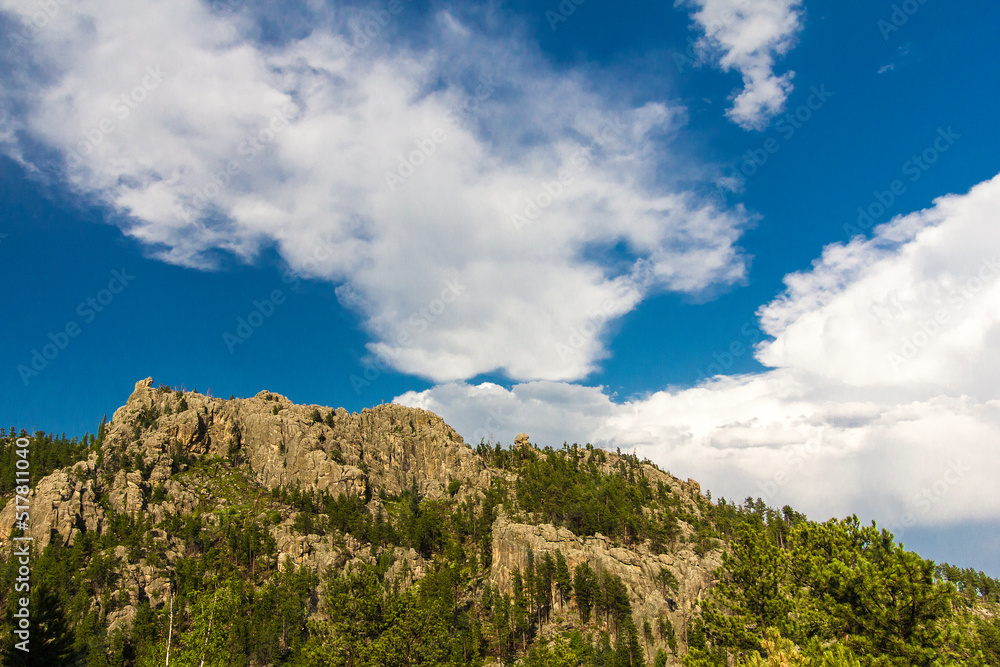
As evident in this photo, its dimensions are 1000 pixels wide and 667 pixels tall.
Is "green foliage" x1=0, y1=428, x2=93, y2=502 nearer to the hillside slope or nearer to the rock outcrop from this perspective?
the hillside slope

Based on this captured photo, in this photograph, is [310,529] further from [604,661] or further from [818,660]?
[818,660]

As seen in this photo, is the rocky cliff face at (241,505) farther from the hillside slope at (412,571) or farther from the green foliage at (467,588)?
the green foliage at (467,588)

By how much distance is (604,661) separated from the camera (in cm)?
9612

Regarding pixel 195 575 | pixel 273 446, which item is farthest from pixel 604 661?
pixel 273 446

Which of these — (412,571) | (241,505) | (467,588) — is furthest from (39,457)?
(467,588)

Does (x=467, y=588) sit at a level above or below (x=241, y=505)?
below

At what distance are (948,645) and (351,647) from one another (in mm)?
40781

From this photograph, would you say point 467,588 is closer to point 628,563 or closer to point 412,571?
point 412,571

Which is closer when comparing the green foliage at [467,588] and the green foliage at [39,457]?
the green foliage at [467,588]

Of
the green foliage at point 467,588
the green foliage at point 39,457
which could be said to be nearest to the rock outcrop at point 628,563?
the green foliage at point 467,588

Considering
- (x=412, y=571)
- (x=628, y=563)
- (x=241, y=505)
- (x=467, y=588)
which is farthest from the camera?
(x=241, y=505)

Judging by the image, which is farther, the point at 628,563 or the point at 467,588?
the point at 628,563

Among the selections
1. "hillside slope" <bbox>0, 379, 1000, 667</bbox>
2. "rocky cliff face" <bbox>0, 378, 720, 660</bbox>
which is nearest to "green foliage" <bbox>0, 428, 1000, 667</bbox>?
"hillside slope" <bbox>0, 379, 1000, 667</bbox>

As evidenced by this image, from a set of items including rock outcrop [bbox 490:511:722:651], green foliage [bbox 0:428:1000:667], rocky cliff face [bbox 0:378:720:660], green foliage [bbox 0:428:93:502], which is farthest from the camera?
green foliage [bbox 0:428:93:502]
